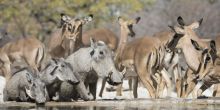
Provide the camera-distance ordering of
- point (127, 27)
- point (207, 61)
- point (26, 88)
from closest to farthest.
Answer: point (26, 88) < point (207, 61) < point (127, 27)

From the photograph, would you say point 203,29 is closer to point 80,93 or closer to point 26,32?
point 26,32

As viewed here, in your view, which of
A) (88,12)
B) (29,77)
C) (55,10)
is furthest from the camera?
(55,10)

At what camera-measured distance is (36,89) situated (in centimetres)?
1223

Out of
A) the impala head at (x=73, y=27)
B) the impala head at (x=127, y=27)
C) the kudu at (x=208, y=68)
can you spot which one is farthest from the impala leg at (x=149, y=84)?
the impala head at (x=127, y=27)

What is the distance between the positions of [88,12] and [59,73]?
21.0 metres

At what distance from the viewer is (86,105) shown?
11.9 m

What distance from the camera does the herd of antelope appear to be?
496 inches

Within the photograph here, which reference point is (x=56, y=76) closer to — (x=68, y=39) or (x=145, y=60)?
(x=145, y=60)

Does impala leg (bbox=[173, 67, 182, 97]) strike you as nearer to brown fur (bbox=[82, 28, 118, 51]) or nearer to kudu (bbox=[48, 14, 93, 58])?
kudu (bbox=[48, 14, 93, 58])

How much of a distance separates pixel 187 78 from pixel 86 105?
12.2ft

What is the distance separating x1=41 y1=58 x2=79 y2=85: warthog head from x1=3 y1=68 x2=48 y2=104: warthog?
0.68 ft

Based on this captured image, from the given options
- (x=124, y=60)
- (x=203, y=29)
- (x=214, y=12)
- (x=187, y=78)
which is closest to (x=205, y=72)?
(x=187, y=78)

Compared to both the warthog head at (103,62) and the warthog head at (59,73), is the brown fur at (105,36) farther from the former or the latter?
the warthog head at (59,73)

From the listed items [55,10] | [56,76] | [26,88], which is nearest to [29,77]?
[26,88]
